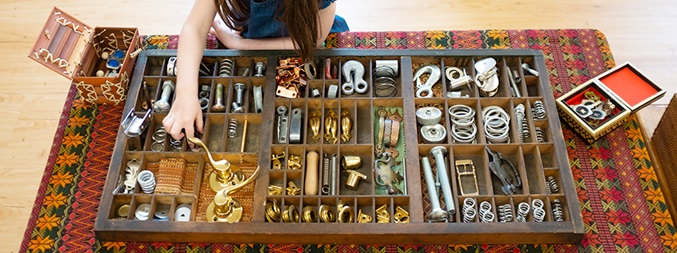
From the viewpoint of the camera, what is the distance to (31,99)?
2768 millimetres

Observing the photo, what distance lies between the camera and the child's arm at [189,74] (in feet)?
6.66

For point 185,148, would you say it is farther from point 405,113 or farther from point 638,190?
point 638,190

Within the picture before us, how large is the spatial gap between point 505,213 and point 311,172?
0.67 metres

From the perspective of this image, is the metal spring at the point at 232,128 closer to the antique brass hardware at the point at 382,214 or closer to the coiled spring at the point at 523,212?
the antique brass hardware at the point at 382,214

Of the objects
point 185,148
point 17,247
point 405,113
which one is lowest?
point 17,247

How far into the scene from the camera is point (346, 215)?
1950mm

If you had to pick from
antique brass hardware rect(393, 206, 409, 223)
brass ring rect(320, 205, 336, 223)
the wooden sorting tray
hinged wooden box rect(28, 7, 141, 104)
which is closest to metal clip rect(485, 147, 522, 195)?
the wooden sorting tray

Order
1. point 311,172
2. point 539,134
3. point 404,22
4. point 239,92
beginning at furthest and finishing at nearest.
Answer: point 404,22, point 239,92, point 539,134, point 311,172

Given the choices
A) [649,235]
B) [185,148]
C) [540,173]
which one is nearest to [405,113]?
[540,173]

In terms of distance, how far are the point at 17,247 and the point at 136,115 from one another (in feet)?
2.61

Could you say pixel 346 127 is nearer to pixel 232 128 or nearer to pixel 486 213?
pixel 232 128

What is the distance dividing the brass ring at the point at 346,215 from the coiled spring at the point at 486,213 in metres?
0.44

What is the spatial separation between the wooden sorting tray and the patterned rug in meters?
0.09

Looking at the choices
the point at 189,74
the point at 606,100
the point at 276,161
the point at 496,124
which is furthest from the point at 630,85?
the point at 189,74
